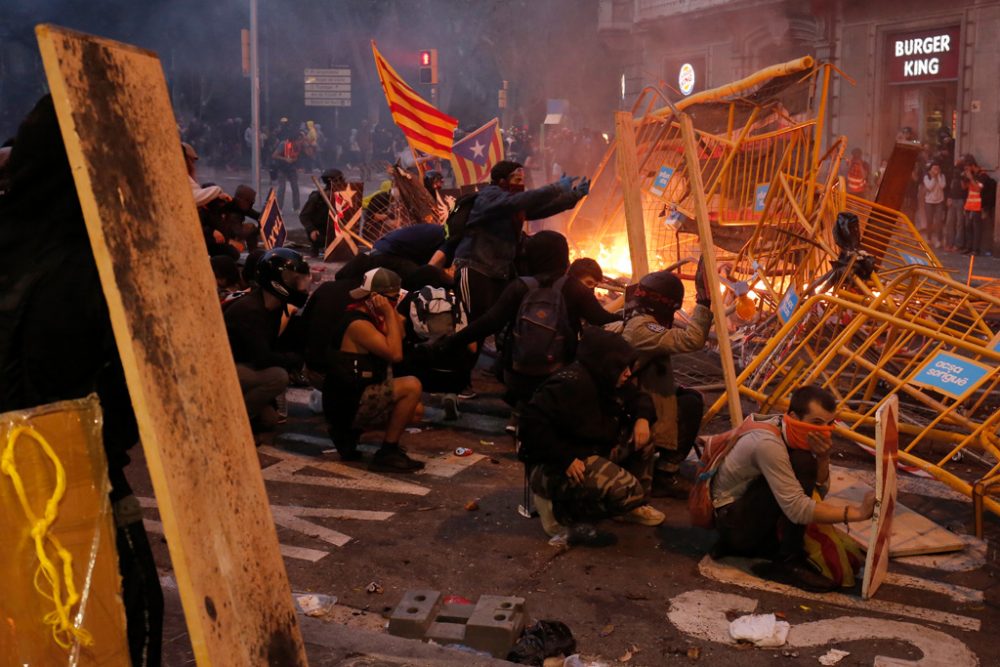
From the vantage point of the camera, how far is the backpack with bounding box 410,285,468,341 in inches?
316

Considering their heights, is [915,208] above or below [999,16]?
below

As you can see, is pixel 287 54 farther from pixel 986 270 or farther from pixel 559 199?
pixel 559 199

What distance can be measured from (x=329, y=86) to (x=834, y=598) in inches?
1011

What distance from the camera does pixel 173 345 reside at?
7.95ft

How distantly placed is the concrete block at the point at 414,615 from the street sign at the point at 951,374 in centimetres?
298

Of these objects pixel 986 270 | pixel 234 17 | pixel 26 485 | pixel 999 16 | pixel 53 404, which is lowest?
pixel 986 270

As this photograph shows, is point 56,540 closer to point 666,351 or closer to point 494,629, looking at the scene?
point 494,629

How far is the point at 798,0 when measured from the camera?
26.2m

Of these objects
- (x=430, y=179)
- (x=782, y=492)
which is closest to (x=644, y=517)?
(x=782, y=492)

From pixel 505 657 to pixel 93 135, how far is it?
2829mm

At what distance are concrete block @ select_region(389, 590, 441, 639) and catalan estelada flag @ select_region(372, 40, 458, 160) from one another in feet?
30.2

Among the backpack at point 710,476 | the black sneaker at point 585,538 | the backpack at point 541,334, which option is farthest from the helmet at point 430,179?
the backpack at point 710,476

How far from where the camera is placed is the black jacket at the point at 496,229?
8.23m

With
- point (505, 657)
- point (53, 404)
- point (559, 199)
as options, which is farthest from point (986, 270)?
point (53, 404)
